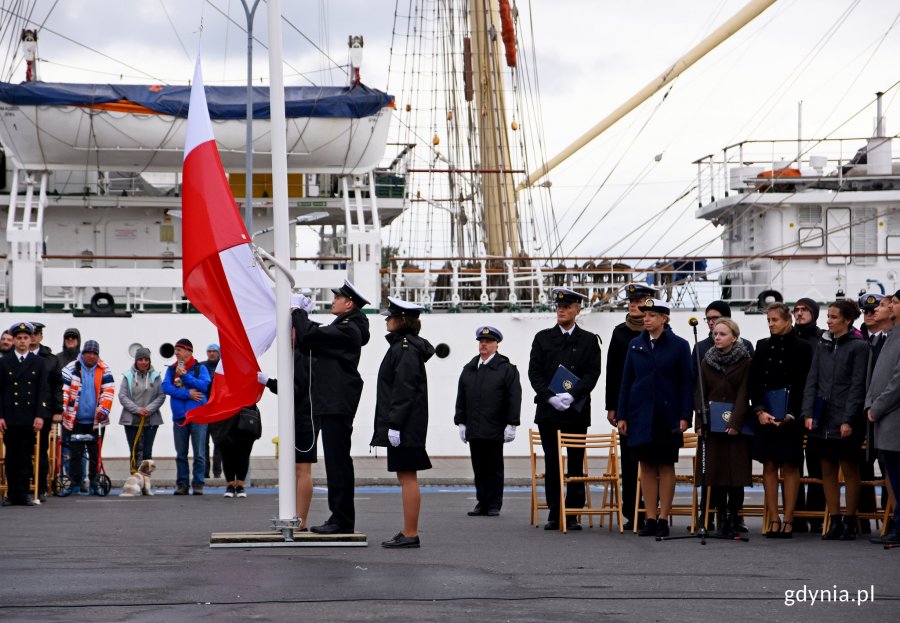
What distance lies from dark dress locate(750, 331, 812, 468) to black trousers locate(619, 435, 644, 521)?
41.6 inches

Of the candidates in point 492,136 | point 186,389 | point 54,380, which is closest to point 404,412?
point 54,380

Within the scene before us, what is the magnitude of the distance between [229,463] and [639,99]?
1142cm

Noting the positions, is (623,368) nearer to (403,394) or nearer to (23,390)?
(403,394)

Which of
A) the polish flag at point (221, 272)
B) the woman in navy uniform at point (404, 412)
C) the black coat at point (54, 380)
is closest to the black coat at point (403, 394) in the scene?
the woman in navy uniform at point (404, 412)

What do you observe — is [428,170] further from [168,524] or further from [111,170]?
[168,524]

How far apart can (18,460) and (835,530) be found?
Answer: 8.12 meters

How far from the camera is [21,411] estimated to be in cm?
1428

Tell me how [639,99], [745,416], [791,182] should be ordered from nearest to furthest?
[745,416]
[639,99]
[791,182]

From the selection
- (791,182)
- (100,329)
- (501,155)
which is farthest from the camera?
(501,155)

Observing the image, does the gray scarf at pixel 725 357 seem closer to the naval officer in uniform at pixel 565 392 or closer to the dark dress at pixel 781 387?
the dark dress at pixel 781 387

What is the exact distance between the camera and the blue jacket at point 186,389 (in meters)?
16.2

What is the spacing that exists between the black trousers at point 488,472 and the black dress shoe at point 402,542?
353cm

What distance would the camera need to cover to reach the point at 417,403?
1005cm

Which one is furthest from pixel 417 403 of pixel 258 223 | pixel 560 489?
pixel 258 223
